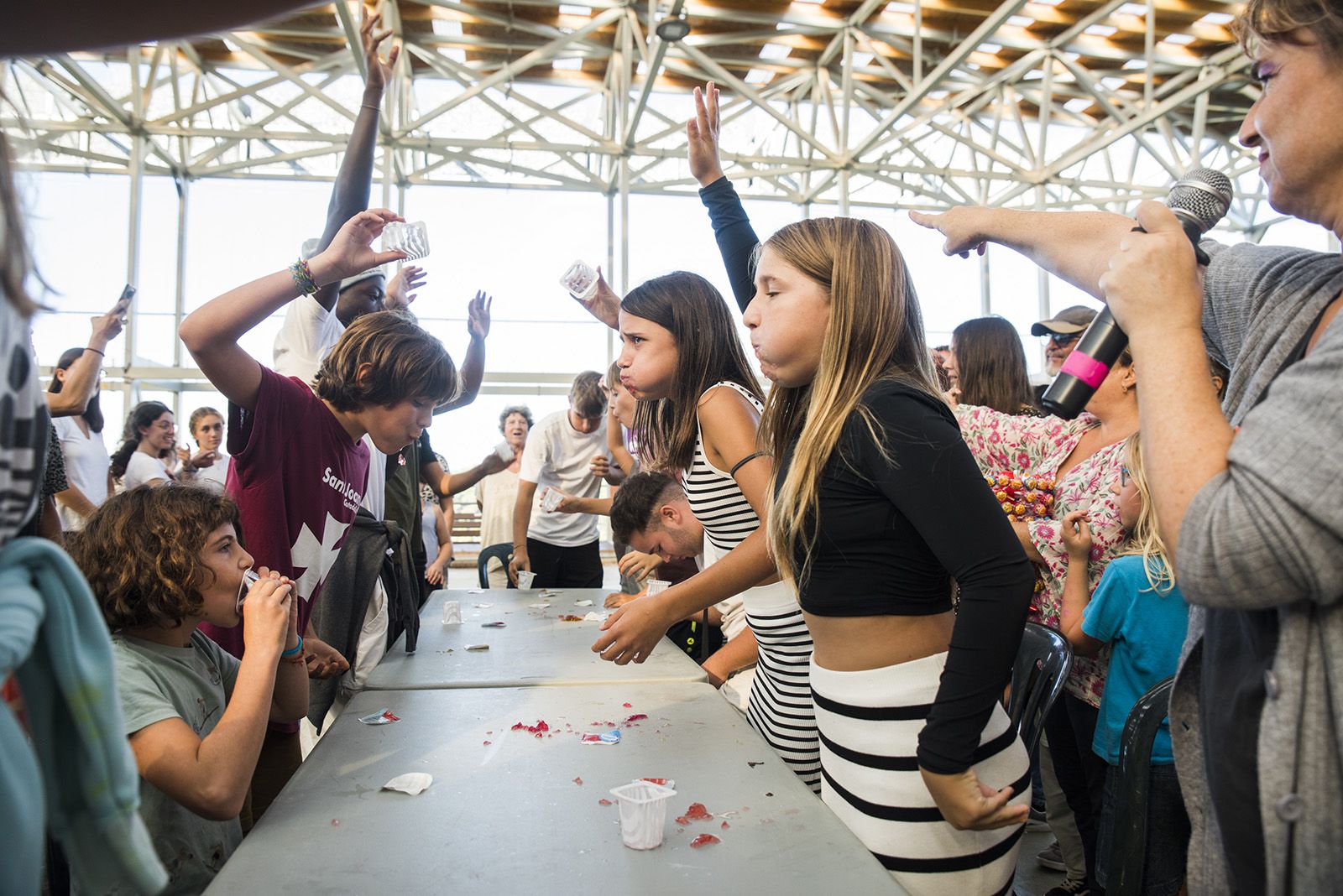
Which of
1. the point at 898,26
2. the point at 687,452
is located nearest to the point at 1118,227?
the point at 687,452

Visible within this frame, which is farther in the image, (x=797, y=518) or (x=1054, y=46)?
(x=1054, y=46)

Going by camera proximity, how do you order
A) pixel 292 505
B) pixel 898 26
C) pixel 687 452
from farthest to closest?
pixel 898 26 < pixel 687 452 < pixel 292 505

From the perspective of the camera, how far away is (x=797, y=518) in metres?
1.12

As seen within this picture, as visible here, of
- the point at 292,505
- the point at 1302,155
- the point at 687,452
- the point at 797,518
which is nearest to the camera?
the point at 1302,155

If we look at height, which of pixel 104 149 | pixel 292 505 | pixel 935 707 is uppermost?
pixel 104 149

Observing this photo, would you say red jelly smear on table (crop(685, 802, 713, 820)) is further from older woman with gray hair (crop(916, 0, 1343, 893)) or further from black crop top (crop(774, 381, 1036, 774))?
older woman with gray hair (crop(916, 0, 1343, 893))

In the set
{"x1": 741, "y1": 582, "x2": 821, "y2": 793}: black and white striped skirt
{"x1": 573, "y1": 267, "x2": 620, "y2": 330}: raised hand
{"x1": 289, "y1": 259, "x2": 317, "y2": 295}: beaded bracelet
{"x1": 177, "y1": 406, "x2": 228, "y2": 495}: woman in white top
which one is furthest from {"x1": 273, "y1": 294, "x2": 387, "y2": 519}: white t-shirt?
{"x1": 177, "y1": 406, "x2": 228, "y2": 495}: woman in white top

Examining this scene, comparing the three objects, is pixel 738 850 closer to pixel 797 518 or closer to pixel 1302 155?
pixel 797 518

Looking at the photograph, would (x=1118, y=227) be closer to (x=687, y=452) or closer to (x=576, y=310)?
(x=687, y=452)

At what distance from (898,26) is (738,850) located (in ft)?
29.3

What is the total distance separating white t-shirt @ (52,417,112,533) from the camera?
11.8 feet

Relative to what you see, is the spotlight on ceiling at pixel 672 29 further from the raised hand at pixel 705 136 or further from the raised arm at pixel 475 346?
the raised hand at pixel 705 136

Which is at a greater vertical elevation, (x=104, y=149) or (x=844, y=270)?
(x=104, y=149)

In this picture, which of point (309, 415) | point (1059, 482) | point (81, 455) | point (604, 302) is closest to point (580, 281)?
point (604, 302)
